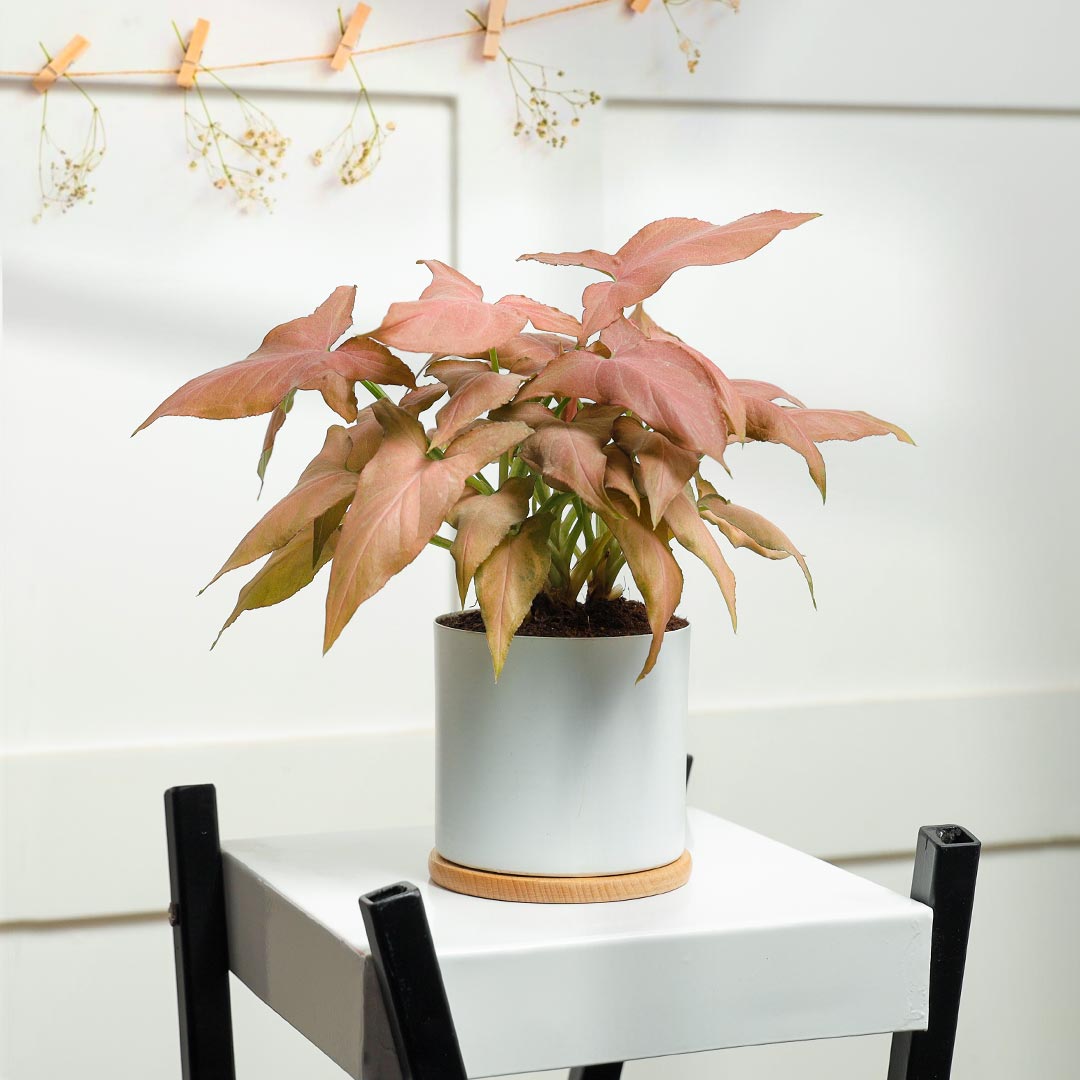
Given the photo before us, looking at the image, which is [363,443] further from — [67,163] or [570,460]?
[67,163]

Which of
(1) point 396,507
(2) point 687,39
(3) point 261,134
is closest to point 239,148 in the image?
(3) point 261,134

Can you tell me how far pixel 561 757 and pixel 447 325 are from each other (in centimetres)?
28

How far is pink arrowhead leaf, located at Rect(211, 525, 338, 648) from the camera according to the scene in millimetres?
874

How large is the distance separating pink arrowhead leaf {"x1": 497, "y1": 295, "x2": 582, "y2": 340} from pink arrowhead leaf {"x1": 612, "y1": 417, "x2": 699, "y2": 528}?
0.08 m

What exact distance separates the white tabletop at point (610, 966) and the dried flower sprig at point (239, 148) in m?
0.89

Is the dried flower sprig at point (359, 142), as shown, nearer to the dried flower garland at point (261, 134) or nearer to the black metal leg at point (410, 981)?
the dried flower garland at point (261, 134)

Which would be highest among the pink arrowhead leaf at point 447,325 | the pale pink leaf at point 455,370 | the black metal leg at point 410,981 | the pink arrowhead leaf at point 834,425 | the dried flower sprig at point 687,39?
the dried flower sprig at point 687,39

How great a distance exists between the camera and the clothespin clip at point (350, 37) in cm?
151

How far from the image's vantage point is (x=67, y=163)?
4.86ft

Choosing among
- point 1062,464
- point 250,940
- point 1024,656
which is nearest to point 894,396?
point 1062,464

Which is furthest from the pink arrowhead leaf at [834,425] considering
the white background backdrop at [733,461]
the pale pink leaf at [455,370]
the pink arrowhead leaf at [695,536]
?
the white background backdrop at [733,461]

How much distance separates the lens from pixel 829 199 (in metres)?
1.71

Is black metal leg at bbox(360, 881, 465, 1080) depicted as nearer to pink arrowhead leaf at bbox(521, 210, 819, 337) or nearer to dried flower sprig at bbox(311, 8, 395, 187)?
pink arrowhead leaf at bbox(521, 210, 819, 337)

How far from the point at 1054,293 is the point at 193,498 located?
1.15 m
